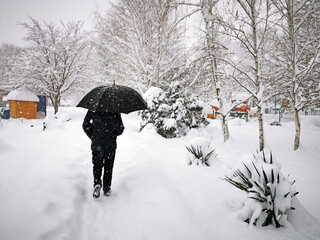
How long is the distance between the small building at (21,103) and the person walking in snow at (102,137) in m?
16.0

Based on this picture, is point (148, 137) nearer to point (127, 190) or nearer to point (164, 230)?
point (127, 190)

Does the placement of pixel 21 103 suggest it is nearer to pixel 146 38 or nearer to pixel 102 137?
pixel 146 38

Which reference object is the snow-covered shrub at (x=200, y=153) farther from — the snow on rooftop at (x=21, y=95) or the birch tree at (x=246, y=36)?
the snow on rooftop at (x=21, y=95)

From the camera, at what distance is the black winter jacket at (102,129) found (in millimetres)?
2602

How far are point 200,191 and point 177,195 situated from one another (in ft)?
1.58

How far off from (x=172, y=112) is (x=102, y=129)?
6125mm

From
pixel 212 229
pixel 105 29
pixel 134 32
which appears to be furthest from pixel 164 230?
pixel 105 29

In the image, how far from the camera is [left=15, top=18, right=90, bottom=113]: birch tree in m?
13.9

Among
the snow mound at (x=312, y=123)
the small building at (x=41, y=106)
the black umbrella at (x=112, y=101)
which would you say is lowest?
the snow mound at (x=312, y=123)

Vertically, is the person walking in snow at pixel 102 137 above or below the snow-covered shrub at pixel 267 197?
above

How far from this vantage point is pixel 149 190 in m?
2.72

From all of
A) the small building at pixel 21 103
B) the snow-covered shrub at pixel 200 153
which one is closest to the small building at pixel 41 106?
the small building at pixel 21 103

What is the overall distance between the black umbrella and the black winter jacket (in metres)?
0.24

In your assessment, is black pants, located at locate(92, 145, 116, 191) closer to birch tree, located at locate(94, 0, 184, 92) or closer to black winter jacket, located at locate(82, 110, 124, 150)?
black winter jacket, located at locate(82, 110, 124, 150)
